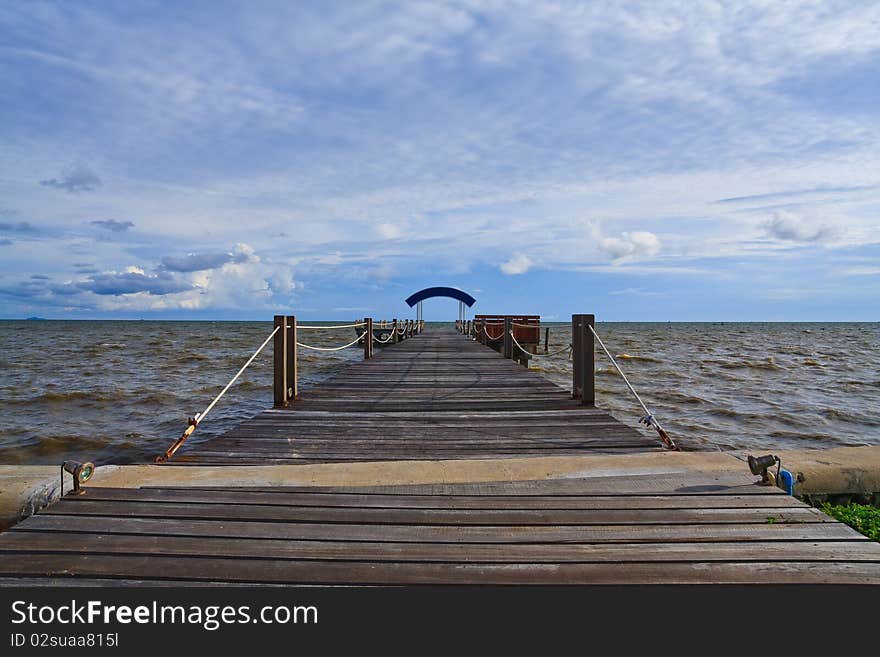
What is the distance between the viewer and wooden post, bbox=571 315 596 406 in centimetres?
575

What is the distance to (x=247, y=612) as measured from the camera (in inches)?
71.9

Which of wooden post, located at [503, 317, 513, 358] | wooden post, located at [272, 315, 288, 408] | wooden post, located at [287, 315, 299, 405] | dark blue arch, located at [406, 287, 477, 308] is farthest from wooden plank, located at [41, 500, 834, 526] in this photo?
dark blue arch, located at [406, 287, 477, 308]

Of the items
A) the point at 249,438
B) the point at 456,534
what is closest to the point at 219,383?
the point at 249,438

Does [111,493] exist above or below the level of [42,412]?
above

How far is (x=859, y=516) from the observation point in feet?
10.8

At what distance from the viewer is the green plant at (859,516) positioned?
121 inches

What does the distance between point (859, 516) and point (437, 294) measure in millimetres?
28383

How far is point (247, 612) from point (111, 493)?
4.74 feet


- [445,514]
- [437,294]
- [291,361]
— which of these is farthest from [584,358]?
[437,294]

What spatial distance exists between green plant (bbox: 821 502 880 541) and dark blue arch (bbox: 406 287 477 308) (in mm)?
27027

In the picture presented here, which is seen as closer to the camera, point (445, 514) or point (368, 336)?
point (445, 514)

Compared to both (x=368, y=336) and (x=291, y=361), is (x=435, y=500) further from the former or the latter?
(x=368, y=336)

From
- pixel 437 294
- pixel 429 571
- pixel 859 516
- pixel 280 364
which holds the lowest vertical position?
pixel 859 516

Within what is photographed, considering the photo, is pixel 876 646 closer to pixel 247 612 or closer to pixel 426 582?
pixel 426 582
